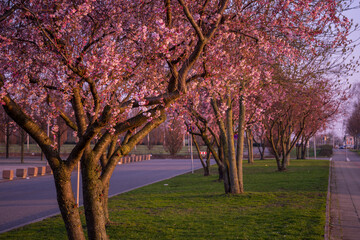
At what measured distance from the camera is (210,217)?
9.85 m

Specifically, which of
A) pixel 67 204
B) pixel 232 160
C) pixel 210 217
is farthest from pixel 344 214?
pixel 67 204

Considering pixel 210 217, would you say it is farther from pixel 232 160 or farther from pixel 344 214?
pixel 232 160

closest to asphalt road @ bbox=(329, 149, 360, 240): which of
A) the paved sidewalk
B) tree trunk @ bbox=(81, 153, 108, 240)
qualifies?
the paved sidewalk

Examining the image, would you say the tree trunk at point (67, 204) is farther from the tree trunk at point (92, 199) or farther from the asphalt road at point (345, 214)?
the asphalt road at point (345, 214)

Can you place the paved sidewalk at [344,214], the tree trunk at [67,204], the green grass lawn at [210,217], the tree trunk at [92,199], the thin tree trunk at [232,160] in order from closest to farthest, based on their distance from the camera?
the tree trunk at [67,204]
the tree trunk at [92,199]
the paved sidewalk at [344,214]
the green grass lawn at [210,217]
the thin tree trunk at [232,160]

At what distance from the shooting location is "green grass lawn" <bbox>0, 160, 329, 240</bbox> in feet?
26.2

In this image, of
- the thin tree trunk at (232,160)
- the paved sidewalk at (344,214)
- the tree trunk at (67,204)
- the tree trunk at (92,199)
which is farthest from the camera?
the thin tree trunk at (232,160)

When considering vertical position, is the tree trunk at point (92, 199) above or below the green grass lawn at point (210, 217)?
above

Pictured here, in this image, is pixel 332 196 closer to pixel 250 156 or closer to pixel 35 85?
pixel 35 85

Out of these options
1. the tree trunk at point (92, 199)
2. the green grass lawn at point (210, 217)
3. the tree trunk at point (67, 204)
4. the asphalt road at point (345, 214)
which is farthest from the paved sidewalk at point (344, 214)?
the tree trunk at point (67, 204)

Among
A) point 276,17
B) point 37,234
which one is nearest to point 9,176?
point 37,234

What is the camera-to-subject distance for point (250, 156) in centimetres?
3853

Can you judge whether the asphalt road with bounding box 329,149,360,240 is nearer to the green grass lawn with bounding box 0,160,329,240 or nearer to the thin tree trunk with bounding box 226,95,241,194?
the green grass lawn with bounding box 0,160,329,240

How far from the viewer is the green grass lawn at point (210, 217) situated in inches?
314
